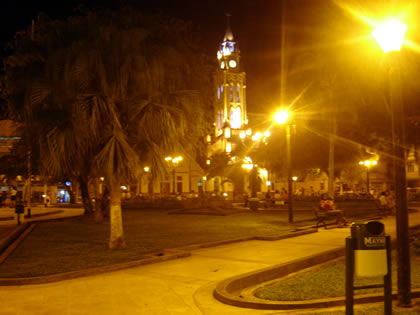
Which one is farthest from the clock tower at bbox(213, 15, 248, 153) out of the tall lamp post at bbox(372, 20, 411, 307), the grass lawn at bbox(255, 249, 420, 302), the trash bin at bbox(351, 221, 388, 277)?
the trash bin at bbox(351, 221, 388, 277)

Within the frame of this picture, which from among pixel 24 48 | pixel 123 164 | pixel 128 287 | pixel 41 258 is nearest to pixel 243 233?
pixel 123 164

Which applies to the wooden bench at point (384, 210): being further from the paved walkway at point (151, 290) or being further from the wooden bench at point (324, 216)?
the paved walkway at point (151, 290)

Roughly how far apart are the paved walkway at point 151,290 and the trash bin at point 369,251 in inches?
68.1

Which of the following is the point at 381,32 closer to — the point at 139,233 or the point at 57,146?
the point at 57,146

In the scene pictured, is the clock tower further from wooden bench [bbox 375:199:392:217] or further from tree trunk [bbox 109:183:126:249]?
tree trunk [bbox 109:183:126:249]

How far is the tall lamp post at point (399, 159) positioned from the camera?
20.0ft

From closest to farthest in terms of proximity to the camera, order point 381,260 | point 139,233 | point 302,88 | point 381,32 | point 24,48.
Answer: point 381,260, point 381,32, point 24,48, point 139,233, point 302,88

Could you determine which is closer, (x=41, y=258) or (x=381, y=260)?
(x=381, y=260)

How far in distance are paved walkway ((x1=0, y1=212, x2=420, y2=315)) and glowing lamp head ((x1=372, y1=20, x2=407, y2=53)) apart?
407 cm

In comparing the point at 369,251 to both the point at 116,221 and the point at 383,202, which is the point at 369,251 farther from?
the point at 383,202

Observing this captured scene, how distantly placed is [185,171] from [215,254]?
259ft

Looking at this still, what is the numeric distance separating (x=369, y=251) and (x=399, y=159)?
5.35 feet

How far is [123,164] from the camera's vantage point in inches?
460

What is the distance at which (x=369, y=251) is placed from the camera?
17.4 feet
